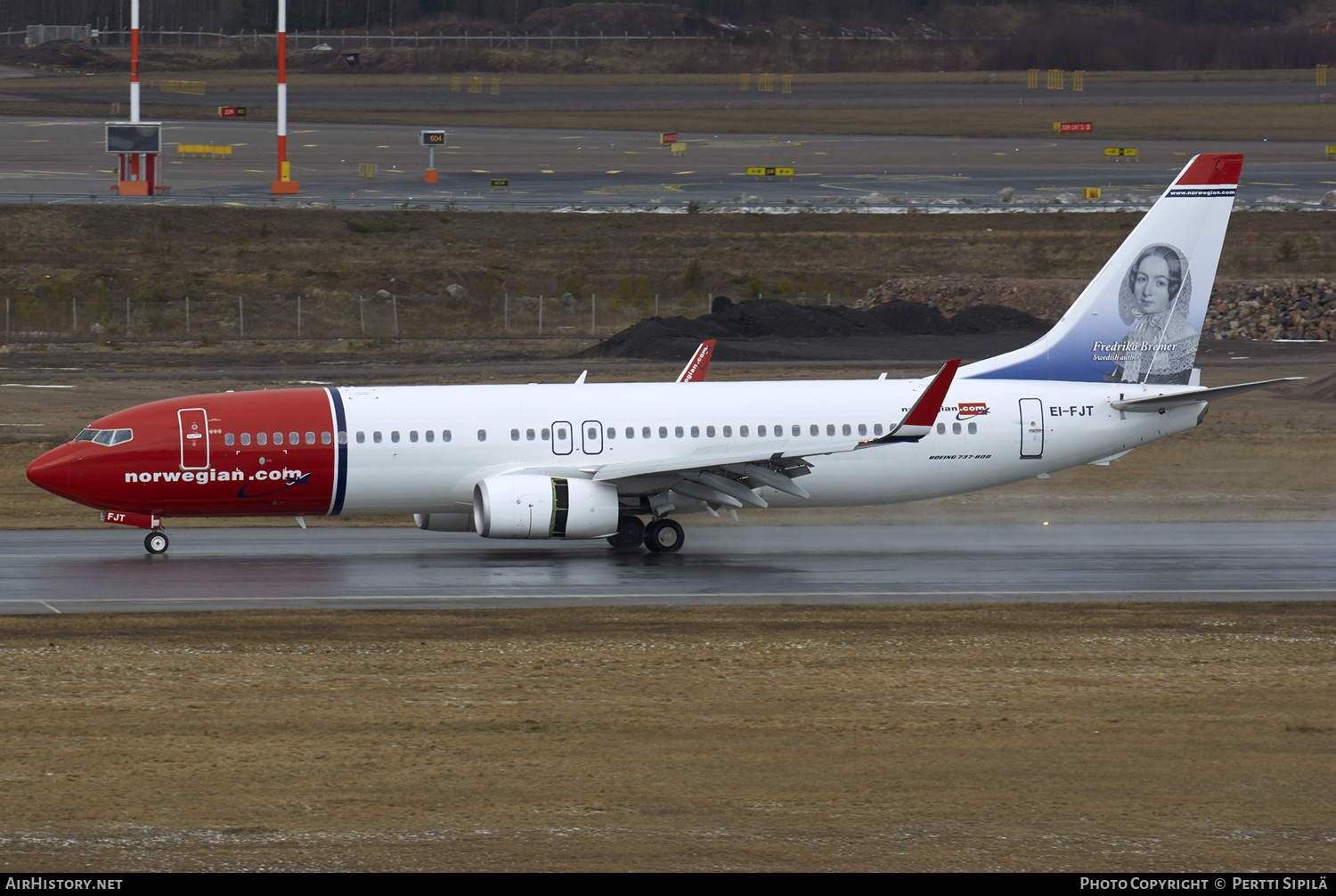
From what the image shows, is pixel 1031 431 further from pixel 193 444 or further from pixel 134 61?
pixel 134 61

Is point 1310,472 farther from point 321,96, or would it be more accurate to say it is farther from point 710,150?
point 321,96

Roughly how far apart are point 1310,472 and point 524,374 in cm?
2789

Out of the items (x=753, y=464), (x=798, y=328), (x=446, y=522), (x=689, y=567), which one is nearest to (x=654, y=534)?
(x=689, y=567)

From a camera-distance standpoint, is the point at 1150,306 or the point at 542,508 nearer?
the point at 542,508

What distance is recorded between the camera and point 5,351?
66.3 meters

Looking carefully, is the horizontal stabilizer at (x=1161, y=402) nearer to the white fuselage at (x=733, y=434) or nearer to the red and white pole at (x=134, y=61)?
the white fuselage at (x=733, y=434)

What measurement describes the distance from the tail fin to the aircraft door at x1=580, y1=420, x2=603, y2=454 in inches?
346

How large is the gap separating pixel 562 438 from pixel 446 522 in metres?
3.33

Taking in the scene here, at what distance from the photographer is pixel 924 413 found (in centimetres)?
3125

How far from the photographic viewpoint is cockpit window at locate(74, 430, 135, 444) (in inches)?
1282

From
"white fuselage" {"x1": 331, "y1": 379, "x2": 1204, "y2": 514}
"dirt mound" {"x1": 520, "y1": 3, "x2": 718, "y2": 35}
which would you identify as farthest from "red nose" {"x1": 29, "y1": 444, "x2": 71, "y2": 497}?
"dirt mound" {"x1": 520, "y1": 3, "x2": 718, "y2": 35}

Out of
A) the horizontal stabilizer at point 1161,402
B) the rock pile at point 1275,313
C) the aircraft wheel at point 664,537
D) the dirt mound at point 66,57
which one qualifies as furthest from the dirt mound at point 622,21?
the aircraft wheel at point 664,537
